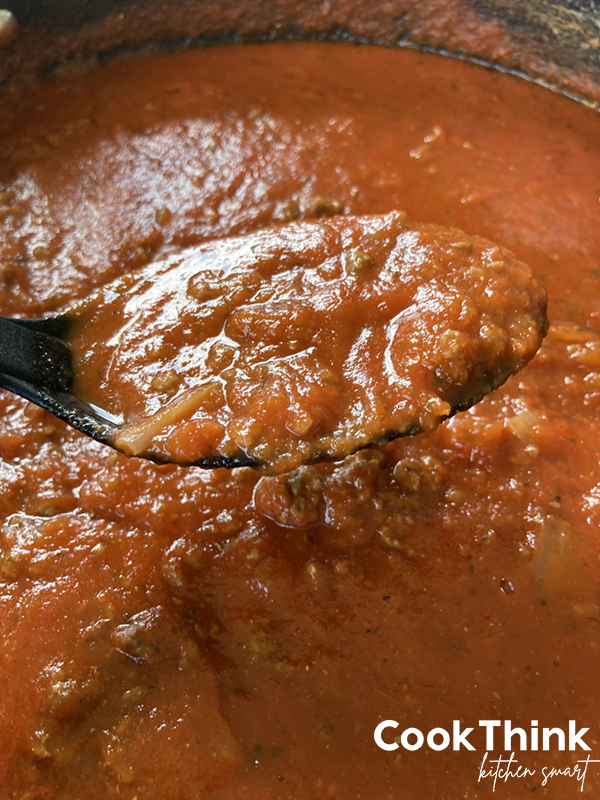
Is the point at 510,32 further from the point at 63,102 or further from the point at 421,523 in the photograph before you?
the point at 421,523

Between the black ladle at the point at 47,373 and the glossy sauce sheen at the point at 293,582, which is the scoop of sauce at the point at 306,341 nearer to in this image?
the black ladle at the point at 47,373

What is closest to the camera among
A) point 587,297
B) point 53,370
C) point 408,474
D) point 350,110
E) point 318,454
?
point 318,454

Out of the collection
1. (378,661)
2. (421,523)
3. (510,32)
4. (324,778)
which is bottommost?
(324,778)

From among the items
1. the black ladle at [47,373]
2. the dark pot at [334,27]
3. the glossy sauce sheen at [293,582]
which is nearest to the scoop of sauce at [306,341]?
the black ladle at [47,373]

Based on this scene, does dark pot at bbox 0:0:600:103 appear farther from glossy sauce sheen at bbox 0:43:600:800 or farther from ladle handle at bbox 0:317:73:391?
ladle handle at bbox 0:317:73:391

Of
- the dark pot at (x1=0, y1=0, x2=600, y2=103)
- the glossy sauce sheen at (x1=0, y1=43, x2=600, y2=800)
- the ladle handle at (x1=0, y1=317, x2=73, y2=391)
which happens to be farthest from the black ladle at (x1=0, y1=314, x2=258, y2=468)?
the dark pot at (x1=0, y1=0, x2=600, y2=103)

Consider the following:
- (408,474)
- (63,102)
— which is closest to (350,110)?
(63,102)

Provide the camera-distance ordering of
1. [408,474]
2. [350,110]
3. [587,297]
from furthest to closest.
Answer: [350,110] → [587,297] → [408,474]
